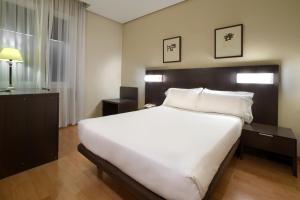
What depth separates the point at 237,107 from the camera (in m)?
2.29

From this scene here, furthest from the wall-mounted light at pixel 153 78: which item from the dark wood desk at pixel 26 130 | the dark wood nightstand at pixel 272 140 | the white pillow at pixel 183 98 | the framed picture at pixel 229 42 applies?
the dark wood desk at pixel 26 130

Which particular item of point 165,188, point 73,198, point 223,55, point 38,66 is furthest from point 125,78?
point 165,188

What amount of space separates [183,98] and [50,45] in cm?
272

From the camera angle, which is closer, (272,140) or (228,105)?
(272,140)

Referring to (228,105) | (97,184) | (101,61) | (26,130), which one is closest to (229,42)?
(228,105)

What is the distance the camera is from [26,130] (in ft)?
6.05

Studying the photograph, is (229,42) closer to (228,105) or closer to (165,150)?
(228,105)

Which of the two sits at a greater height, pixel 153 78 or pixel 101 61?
pixel 101 61

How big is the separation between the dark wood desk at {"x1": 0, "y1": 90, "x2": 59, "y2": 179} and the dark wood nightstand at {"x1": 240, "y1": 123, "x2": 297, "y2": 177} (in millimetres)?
2547

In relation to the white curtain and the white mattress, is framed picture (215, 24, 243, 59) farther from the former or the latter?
the white curtain

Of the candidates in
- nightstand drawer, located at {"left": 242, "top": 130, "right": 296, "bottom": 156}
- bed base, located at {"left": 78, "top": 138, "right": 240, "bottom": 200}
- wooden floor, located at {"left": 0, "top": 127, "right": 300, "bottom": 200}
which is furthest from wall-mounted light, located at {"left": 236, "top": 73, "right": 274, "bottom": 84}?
bed base, located at {"left": 78, "top": 138, "right": 240, "bottom": 200}

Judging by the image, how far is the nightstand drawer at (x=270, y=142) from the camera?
185 cm

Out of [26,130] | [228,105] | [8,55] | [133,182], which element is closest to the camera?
[133,182]

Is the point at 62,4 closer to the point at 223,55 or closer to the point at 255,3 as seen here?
the point at 223,55
